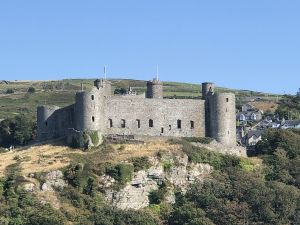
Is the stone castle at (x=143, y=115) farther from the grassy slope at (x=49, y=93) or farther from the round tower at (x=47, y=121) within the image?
the grassy slope at (x=49, y=93)

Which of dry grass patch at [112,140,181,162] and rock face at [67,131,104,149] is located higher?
rock face at [67,131,104,149]

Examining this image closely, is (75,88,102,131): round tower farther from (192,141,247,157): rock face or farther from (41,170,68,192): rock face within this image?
(192,141,247,157): rock face

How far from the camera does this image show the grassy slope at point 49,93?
12359cm

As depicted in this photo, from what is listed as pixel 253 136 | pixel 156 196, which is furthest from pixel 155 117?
pixel 253 136

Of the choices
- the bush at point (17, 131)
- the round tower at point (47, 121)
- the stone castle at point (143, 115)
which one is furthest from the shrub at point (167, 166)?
the bush at point (17, 131)

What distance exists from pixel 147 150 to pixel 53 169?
747cm

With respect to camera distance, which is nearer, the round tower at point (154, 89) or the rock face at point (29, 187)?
the rock face at point (29, 187)

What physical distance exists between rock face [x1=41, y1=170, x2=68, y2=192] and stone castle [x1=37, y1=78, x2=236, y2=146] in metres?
5.80

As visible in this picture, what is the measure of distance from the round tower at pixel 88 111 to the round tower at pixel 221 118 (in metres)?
9.18

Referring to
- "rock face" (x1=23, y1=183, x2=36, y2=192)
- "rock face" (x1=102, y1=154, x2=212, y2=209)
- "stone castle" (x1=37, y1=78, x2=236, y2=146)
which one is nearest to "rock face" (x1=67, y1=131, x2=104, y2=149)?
"stone castle" (x1=37, y1=78, x2=236, y2=146)

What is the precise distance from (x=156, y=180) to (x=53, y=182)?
752cm

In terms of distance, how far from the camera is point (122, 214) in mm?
62906

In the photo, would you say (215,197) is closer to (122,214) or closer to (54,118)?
(122,214)

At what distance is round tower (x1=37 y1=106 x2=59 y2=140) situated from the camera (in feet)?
244
